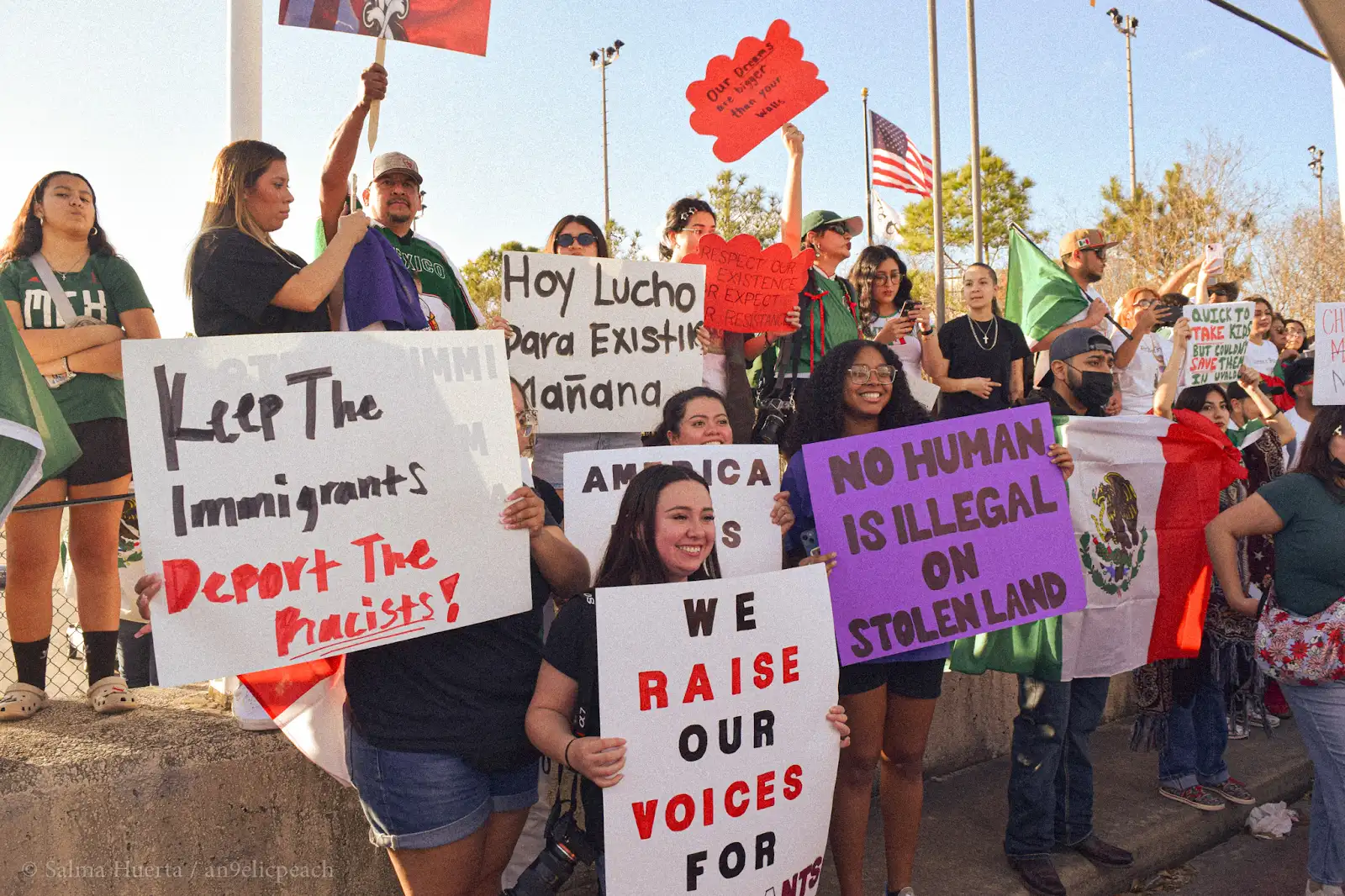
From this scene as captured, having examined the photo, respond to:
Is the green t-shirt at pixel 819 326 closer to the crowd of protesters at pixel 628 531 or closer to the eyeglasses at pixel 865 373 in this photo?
the crowd of protesters at pixel 628 531

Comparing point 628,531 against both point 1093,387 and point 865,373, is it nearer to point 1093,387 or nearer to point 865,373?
point 865,373

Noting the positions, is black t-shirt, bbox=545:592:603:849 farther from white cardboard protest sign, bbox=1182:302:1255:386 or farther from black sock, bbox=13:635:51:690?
white cardboard protest sign, bbox=1182:302:1255:386

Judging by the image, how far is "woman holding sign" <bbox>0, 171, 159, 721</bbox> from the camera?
326cm

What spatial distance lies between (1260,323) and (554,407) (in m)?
6.89

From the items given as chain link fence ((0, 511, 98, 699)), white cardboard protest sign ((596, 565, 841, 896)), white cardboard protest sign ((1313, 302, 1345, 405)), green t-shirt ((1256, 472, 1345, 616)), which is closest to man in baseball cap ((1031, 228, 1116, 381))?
white cardboard protest sign ((1313, 302, 1345, 405))

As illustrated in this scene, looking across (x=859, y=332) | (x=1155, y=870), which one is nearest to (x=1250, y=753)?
(x=1155, y=870)

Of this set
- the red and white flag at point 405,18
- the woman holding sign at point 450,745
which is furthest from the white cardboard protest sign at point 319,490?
the red and white flag at point 405,18

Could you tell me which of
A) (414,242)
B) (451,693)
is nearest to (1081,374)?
(414,242)

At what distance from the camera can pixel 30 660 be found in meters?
3.27

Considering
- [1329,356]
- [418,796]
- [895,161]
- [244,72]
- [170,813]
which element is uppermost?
[895,161]

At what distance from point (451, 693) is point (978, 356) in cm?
371

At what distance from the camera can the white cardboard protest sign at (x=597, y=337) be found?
4078mm

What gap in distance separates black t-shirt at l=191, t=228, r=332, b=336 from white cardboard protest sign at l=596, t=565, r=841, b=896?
1.50m

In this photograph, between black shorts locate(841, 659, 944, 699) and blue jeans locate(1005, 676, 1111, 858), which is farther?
blue jeans locate(1005, 676, 1111, 858)
